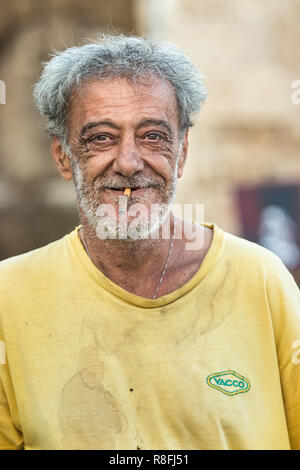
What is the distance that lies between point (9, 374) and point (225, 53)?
3691 millimetres

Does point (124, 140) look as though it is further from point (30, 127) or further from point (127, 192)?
point (30, 127)

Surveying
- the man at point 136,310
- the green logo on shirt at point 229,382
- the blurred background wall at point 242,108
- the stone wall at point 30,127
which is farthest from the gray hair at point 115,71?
the stone wall at point 30,127

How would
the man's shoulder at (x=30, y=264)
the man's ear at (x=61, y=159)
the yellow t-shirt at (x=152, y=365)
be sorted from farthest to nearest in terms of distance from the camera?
the man's ear at (x=61, y=159), the man's shoulder at (x=30, y=264), the yellow t-shirt at (x=152, y=365)

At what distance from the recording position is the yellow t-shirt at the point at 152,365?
7.00ft

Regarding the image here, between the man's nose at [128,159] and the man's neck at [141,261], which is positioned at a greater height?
the man's nose at [128,159]

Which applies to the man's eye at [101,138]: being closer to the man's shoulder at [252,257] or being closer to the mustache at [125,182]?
the mustache at [125,182]

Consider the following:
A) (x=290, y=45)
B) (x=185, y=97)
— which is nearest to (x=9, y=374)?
(x=185, y=97)

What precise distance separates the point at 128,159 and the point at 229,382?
0.75 m

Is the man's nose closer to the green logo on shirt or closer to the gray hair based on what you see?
the gray hair

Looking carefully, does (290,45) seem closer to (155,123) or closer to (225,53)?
(225,53)

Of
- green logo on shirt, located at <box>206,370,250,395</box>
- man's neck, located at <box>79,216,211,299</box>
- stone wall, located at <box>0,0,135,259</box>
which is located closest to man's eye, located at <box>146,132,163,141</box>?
man's neck, located at <box>79,216,211,299</box>

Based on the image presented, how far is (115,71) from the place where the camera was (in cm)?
225

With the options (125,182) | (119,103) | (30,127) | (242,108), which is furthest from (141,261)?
(30,127)

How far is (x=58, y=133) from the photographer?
8.02 ft
